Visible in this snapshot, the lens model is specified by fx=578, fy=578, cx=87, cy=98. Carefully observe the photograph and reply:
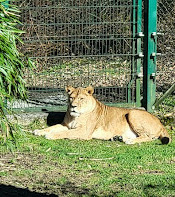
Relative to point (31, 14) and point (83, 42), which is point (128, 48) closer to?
point (83, 42)

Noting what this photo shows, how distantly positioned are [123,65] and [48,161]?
3.09 meters

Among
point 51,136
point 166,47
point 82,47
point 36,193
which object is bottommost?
point 51,136

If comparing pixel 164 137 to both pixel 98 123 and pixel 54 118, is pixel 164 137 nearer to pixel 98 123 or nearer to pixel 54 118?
pixel 98 123

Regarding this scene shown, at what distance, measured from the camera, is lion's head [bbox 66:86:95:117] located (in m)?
8.98

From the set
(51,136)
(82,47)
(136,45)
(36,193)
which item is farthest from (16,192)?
(136,45)

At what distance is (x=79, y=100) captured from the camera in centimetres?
900

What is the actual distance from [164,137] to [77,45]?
2319 mm

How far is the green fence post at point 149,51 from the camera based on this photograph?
962 cm

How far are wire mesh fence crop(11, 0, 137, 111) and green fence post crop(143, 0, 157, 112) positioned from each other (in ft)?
0.76

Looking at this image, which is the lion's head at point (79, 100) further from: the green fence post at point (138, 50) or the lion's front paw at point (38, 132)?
the green fence post at point (138, 50)

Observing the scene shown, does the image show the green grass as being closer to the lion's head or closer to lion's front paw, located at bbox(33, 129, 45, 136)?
lion's front paw, located at bbox(33, 129, 45, 136)

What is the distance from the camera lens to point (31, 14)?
9555 mm

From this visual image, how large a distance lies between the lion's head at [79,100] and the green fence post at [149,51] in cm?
121

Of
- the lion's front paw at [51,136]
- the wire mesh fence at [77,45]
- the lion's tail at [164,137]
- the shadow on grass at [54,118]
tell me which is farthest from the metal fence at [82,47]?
the lion's tail at [164,137]
